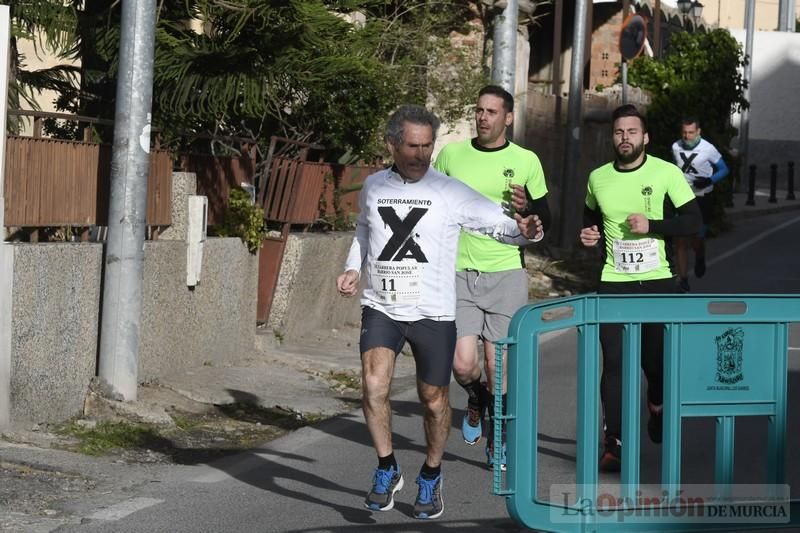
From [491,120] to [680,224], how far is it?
3.83ft

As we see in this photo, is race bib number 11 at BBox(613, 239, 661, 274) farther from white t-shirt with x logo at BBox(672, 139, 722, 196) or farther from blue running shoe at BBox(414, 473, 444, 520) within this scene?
white t-shirt with x logo at BBox(672, 139, 722, 196)

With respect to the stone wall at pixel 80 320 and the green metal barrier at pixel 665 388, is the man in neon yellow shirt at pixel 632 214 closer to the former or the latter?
the green metal barrier at pixel 665 388

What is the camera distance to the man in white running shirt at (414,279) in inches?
269

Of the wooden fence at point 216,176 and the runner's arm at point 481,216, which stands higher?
the wooden fence at point 216,176

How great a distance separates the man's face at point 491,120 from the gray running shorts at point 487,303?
0.73 metres

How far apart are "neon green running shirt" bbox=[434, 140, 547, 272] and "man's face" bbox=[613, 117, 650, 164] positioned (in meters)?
0.45

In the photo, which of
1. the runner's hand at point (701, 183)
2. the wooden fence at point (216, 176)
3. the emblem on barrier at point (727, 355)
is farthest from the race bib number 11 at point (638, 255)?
the runner's hand at point (701, 183)

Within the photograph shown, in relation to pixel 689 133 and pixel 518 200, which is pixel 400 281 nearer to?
pixel 518 200

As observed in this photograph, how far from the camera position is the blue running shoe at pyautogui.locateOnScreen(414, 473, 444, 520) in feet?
22.3

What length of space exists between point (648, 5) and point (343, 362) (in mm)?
22620

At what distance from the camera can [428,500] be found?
6.82 m

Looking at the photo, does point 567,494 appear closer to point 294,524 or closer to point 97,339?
point 294,524

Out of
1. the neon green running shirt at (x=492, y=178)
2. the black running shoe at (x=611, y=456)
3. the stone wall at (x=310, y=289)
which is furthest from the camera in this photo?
the stone wall at (x=310, y=289)

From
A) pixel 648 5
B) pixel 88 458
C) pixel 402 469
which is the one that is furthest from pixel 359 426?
pixel 648 5
